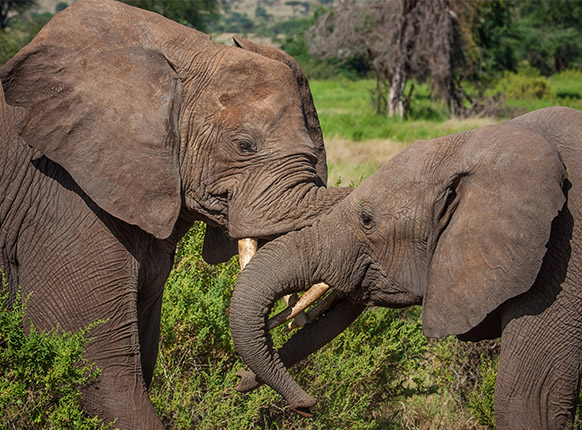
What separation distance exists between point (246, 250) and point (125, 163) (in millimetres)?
751

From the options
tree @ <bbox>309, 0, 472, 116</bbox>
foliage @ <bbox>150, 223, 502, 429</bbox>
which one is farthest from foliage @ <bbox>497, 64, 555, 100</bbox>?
foliage @ <bbox>150, 223, 502, 429</bbox>

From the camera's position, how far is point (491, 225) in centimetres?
313

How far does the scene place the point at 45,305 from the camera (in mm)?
3363

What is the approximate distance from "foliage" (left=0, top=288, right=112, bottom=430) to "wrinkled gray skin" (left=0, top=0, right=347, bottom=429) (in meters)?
0.19

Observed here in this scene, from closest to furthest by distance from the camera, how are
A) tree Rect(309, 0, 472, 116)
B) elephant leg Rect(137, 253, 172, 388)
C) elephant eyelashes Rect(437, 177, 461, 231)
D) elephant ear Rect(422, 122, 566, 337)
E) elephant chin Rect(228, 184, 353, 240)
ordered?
1. elephant ear Rect(422, 122, 566, 337)
2. elephant eyelashes Rect(437, 177, 461, 231)
3. elephant chin Rect(228, 184, 353, 240)
4. elephant leg Rect(137, 253, 172, 388)
5. tree Rect(309, 0, 472, 116)

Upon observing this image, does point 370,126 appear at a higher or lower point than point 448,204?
lower

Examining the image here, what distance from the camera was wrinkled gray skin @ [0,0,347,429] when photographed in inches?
133

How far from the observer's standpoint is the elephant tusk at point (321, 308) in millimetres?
3730

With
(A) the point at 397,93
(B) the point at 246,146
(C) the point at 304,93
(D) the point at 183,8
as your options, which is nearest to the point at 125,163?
(B) the point at 246,146

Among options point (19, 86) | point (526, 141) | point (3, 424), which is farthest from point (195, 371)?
point (526, 141)

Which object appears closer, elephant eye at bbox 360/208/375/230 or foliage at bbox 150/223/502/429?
elephant eye at bbox 360/208/375/230

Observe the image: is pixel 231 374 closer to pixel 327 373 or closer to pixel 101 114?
pixel 327 373

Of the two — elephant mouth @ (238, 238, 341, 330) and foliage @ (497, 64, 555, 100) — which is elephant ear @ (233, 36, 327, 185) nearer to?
elephant mouth @ (238, 238, 341, 330)

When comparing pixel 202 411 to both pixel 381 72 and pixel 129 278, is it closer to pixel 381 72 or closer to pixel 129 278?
pixel 129 278
